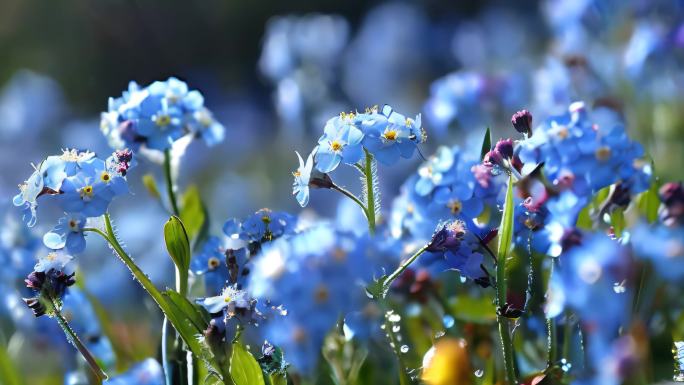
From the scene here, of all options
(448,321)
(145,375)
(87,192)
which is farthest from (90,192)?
(448,321)

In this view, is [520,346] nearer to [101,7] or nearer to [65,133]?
[65,133]

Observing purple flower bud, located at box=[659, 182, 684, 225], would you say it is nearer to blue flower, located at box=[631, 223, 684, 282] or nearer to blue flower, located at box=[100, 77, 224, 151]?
blue flower, located at box=[631, 223, 684, 282]

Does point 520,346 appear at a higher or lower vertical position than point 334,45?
lower

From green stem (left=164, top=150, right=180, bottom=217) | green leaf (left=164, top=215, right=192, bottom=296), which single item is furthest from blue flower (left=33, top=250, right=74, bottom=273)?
green stem (left=164, top=150, right=180, bottom=217)

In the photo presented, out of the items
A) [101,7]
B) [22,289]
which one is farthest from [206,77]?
[22,289]

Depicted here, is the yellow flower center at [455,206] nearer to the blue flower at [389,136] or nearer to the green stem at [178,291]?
the blue flower at [389,136]

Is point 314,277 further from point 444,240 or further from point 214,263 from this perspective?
point 214,263
